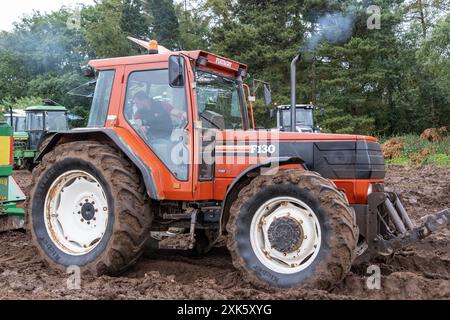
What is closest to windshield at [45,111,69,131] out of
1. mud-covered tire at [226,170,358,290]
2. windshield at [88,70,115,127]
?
windshield at [88,70,115,127]

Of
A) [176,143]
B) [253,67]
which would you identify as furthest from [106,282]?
[253,67]

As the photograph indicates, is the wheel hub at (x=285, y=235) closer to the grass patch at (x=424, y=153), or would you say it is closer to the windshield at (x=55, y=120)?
the windshield at (x=55, y=120)

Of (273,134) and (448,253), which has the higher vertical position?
(273,134)

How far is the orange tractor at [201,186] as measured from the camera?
470 cm

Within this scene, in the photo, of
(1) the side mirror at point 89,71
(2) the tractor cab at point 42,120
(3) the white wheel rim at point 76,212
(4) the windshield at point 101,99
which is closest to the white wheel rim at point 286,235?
(3) the white wheel rim at point 76,212

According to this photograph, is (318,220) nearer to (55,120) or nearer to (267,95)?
(267,95)

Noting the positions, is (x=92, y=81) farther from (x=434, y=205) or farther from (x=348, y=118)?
(x=348, y=118)

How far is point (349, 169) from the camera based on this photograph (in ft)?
16.8

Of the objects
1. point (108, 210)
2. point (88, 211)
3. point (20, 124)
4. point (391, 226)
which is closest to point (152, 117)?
point (108, 210)

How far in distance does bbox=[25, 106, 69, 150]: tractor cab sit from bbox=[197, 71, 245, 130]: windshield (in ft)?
49.5

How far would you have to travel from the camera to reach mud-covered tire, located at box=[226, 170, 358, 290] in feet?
14.5

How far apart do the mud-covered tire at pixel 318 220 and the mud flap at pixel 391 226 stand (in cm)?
49
